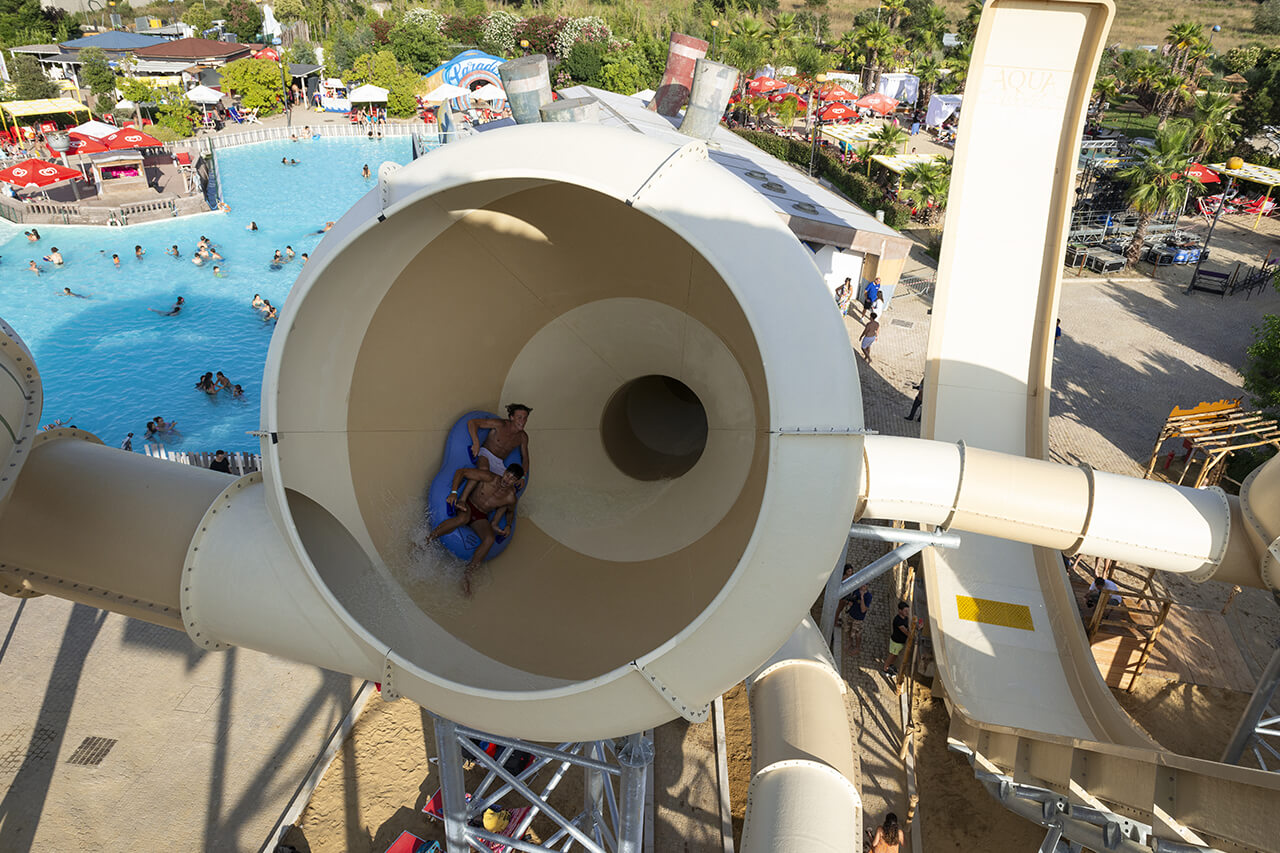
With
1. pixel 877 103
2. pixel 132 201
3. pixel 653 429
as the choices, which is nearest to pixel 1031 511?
pixel 653 429

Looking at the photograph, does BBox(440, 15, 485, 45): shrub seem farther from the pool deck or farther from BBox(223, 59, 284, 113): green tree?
the pool deck

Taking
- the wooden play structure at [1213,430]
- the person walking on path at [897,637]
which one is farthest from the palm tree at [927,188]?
the person walking on path at [897,637]

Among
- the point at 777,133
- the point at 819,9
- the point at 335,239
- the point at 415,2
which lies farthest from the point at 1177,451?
the point at 819,9

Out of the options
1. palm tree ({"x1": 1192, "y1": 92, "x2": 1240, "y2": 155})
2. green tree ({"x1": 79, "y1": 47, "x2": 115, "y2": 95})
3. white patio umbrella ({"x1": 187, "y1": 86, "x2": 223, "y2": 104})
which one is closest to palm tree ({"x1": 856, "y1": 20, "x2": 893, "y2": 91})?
palm tree ({"x1": 1192, "y1": 92, "x2": 1240, "y2": 155})

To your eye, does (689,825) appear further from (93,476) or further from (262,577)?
(93,476)

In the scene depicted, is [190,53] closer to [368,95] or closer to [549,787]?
[368,95]
